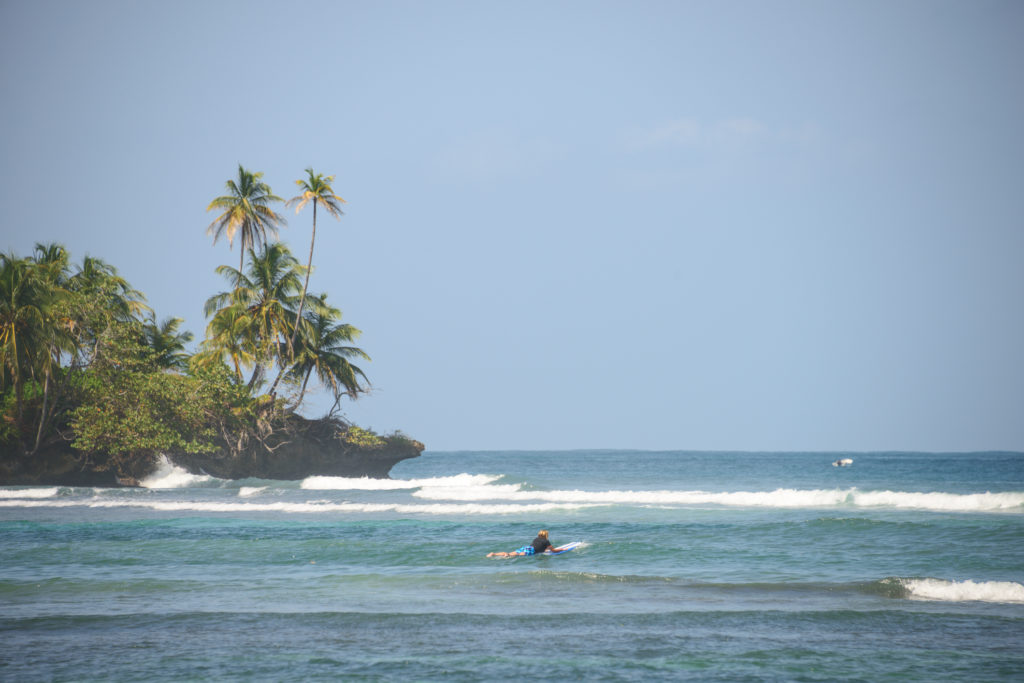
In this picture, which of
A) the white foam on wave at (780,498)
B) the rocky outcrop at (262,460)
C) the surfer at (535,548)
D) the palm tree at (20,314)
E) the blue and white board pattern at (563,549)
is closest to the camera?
the surfer at (535,548)

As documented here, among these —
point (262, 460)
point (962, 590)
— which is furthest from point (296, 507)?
point (962, 590)

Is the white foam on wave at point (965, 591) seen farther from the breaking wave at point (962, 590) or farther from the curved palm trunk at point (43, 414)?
the curved palm trunk at point (43, 414)

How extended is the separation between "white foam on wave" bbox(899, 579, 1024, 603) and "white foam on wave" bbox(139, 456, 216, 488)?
37.7 meters

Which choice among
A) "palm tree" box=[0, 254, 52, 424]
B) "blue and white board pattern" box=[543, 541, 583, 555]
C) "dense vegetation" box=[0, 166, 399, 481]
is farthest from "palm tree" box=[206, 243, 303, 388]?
"blue and white board pattern" box=[543, 541, 583, 555]

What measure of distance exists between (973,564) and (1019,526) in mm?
5643

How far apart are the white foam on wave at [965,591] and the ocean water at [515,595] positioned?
1.7 inches

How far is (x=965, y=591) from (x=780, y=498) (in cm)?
1959

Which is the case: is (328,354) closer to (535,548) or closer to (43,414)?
(43,414)

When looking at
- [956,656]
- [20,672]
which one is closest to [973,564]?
[956,656]

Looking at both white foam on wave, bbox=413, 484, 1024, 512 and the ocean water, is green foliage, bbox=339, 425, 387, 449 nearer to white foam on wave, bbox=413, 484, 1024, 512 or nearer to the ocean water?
white foam on wave, bbox=413, 484, 1024, 512

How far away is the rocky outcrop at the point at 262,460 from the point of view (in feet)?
131

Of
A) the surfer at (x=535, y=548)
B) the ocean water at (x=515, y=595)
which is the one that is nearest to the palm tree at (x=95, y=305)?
the ocean water at (x=515, y=595)

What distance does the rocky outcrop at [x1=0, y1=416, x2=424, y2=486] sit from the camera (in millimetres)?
39875

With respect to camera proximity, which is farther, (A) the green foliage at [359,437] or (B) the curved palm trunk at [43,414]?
(A) the green foliage at [359,437]
